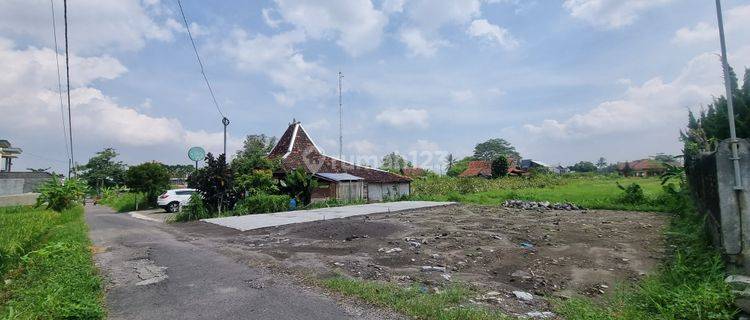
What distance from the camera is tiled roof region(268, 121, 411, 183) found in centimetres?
2312

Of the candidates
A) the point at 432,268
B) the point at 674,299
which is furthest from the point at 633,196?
the point at 674,299

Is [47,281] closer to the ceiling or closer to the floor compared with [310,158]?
closer to the floor

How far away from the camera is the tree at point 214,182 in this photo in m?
15.6

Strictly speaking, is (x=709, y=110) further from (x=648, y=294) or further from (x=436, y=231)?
(x=648, y=294)

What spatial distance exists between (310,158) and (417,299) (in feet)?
65.8

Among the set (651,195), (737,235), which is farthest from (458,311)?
(651,195)

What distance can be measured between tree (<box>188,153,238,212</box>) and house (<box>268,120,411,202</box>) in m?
5.02

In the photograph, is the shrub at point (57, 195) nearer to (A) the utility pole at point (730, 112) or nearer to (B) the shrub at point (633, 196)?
(A) the utility pole at point (730, 112)

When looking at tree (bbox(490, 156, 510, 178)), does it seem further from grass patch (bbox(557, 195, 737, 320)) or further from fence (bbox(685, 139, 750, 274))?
fence (bbox(685, 139, 750, 274))

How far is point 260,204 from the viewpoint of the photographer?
1634 cm

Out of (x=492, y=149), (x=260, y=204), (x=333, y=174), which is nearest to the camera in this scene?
(x=260, y=204)

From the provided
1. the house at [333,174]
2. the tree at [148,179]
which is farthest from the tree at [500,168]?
the tree at [148,179]

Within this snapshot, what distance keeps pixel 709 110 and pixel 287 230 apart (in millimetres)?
16669

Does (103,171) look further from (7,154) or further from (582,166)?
(582,166)
